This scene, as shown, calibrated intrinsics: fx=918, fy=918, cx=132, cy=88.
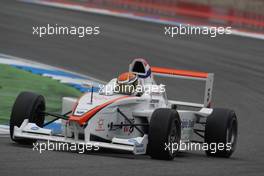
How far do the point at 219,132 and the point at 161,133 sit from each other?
186 centimetres

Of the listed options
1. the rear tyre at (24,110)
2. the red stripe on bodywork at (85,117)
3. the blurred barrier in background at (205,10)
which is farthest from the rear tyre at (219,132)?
the blurred barrier in background at (205,10)

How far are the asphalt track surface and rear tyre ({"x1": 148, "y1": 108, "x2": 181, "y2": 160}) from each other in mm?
167

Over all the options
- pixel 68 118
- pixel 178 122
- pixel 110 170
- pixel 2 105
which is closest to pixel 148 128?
pixel 178 122

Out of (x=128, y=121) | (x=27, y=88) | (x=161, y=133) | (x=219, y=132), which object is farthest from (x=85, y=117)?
(x=27, y=88)

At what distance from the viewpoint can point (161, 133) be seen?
12500mm

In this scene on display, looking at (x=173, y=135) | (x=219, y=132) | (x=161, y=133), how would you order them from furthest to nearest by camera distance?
(x=219, y=132)
(x=173, y=135)
(x=161, y=133)

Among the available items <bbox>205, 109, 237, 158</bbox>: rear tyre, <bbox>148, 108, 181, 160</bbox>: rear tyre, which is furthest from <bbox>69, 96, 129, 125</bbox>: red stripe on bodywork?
<bbox>205, 109, 237, 158</bbox>: rear tyre

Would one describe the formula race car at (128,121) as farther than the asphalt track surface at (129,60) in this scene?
Yes

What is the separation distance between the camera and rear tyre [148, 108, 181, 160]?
1250cm

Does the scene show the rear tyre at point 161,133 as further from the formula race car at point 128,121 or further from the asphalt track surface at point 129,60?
the asphalt track surface at point 129,60

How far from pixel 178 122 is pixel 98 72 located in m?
9.65

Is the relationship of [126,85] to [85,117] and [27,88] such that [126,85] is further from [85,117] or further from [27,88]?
[27,88]

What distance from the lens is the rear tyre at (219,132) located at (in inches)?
555

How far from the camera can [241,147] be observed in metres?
15.8
